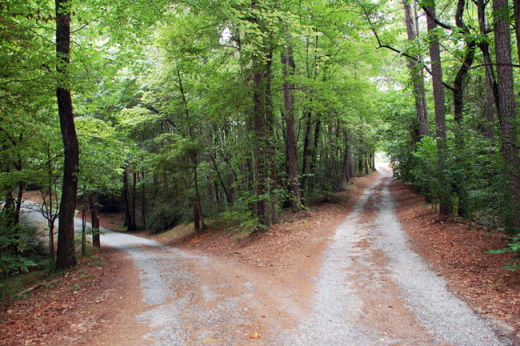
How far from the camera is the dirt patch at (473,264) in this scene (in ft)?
14.2

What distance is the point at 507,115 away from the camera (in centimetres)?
643

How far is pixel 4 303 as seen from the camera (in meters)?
6.20

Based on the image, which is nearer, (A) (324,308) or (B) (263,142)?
(A) (324,308)

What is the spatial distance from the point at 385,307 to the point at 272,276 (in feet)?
8.89

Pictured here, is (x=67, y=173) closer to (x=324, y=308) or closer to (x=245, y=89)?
(x=245, y=89)

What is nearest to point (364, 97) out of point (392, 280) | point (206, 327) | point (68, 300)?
point (392, 280)

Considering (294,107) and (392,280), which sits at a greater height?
(294,107)

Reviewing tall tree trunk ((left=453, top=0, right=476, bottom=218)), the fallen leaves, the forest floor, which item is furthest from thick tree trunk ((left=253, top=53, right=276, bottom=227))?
the fallen leaves

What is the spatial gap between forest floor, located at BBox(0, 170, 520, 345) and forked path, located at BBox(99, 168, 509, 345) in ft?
0.67

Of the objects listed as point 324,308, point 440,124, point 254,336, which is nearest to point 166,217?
point 440,124

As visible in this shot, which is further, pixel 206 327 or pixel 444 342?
pixel 206 327

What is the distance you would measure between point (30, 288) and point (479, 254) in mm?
10951

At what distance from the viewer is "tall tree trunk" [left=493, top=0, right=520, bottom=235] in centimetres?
594

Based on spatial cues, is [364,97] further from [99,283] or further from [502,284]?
[99,283]
